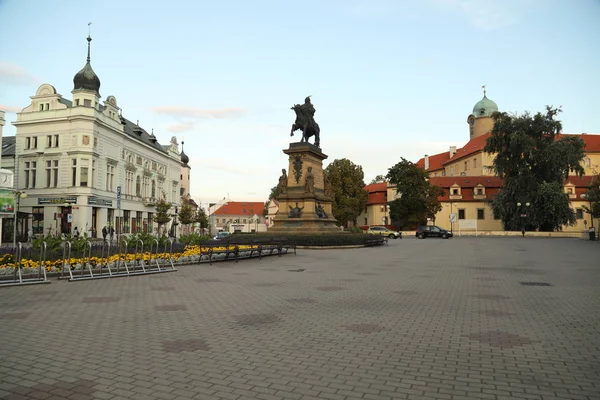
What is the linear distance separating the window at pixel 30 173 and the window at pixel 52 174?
6.59 ft

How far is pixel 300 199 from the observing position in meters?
30.0

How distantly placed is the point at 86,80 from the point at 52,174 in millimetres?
12311

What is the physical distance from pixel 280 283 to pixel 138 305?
4.36m

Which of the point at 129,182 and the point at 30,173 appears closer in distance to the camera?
the point at 30,173

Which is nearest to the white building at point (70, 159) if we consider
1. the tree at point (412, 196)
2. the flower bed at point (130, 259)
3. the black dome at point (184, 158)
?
the flower bed at point (130, 259)

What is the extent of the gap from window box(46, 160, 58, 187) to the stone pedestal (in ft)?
108

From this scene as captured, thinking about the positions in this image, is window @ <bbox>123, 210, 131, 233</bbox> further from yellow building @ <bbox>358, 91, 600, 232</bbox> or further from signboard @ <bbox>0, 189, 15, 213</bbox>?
yellow building @ <bbox>358, 91, 600, 232</bbox>

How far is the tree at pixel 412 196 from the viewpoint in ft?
234

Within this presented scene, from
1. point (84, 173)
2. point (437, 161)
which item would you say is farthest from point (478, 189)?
point (84, 173)

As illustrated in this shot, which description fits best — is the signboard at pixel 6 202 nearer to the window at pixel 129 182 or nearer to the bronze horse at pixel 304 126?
the bronze horse at pixel 304 126

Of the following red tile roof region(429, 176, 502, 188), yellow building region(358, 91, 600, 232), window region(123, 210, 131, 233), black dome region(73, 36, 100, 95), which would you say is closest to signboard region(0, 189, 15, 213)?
black dome region(73, 36, 100, 95)

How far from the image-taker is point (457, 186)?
81438 mm

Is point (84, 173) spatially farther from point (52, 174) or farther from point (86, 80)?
point (86, 80)

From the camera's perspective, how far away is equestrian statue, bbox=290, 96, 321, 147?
31781 millimetres
